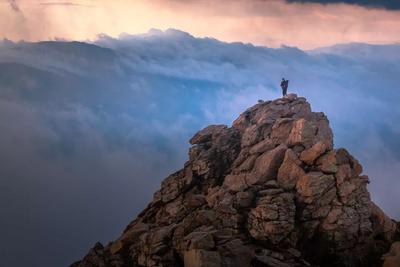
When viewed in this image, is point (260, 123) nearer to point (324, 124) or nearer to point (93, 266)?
point (324, 124)

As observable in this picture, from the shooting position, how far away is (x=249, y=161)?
3986 inches

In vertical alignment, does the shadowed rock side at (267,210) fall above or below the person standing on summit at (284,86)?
below

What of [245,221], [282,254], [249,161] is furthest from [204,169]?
[282,254]

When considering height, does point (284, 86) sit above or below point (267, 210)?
above

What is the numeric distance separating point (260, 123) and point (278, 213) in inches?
945

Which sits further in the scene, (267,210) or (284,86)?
(284,86)

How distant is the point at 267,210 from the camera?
291 feet

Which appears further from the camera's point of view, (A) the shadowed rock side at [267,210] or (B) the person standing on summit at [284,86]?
(B) the person standing on summit at [284,86]

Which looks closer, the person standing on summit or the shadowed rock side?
the shadowed rock side

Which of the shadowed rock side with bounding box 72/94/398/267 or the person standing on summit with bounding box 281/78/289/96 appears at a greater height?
the person standing on summit with bounding box 281/78/289/96

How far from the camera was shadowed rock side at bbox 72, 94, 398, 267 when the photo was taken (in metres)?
86.8

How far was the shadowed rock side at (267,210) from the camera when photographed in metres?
86.8

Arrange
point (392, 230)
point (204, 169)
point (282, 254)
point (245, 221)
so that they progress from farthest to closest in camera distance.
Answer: point (204, 169)
point (392, 230)
point (245, 221)
point (282, 254)

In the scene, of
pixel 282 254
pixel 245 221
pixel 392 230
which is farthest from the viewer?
pixel 392 230
